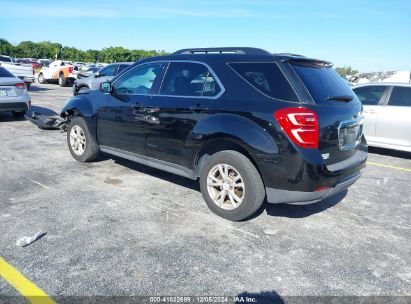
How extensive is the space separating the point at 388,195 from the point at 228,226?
8.91 feet

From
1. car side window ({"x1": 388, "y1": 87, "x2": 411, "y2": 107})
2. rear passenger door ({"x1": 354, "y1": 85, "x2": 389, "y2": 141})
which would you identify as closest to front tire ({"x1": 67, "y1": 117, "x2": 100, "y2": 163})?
rear passenger door ({"x1": 354, "y1": 85, "x2": 389, "y2": 141})

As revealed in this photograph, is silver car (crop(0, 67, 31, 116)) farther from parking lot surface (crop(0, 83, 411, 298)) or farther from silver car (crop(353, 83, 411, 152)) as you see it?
silver car (crop(353, 83, 411, 152))

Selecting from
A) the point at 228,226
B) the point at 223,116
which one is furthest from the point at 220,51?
the point at 228,226

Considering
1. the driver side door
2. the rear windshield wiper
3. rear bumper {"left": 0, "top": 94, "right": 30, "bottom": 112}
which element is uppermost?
the rear windshield wiper

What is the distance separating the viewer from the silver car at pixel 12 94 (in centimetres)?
911

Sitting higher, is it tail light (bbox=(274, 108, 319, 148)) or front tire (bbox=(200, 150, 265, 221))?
tail light (bbox=(274, 108, 319, 148))

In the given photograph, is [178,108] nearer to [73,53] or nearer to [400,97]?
[400,97]

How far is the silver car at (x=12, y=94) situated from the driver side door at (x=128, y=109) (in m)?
5.04

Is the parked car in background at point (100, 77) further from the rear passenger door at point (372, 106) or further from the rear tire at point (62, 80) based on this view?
the rear passenger door at point (372, 106)

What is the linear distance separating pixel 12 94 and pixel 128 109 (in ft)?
19.3

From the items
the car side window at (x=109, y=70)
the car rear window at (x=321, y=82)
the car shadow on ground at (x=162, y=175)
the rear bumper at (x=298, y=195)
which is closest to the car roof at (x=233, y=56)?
the car rear window at (x=321, y=82)

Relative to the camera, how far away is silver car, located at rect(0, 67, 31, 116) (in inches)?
359

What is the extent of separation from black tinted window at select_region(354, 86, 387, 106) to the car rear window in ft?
13.1

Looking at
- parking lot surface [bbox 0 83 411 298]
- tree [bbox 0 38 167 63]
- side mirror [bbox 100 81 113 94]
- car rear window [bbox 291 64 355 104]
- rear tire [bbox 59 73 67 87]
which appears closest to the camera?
parking lot surface [bbox 0 83 411 298]
